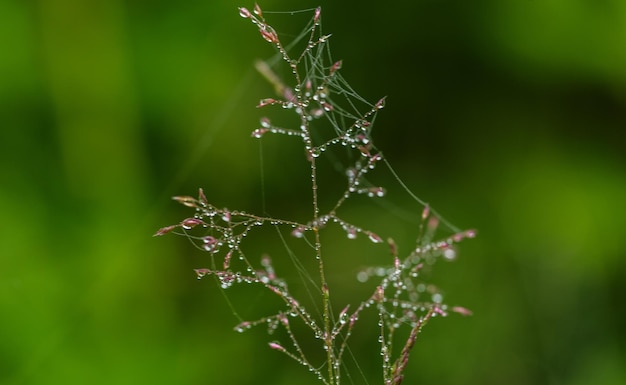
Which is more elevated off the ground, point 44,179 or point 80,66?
point 80,66

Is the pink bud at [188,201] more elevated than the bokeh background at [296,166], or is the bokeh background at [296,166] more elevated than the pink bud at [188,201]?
the pink bud at [188,201]

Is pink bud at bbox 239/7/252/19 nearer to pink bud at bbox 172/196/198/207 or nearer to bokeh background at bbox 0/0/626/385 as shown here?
pink bud at bbox 172/196/198/207

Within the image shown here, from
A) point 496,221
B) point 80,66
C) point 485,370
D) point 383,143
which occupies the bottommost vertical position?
point 485,370

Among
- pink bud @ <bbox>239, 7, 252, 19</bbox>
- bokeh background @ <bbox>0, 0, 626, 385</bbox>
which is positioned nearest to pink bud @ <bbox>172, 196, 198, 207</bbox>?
pink bud @ <bbox>239, 7, 252, 19</bbox>

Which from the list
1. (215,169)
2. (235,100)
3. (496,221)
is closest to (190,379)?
(215,169)

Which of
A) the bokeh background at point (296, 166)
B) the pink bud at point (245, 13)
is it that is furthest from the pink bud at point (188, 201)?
the bokeh background at point (296, 166)

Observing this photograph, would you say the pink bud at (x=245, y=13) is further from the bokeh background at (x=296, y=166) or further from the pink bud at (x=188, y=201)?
the bokeh background at (x=296, y=166)

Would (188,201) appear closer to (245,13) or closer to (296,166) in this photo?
(245,13)

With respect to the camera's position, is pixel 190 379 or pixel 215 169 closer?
pixel 190 379

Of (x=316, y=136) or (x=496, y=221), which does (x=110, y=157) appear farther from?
(x=496, y=221)
